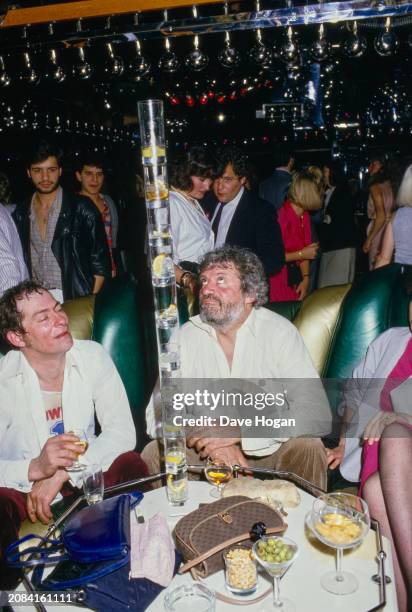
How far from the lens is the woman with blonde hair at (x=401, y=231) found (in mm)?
3068

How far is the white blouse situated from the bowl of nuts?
7.16 feet

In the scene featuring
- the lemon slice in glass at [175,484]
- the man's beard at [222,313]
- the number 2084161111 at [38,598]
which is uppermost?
the man's beard at [222,313]

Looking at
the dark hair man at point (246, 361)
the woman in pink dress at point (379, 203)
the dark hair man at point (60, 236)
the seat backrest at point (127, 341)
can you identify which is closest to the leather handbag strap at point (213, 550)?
the dark hair man at point (246, 361)

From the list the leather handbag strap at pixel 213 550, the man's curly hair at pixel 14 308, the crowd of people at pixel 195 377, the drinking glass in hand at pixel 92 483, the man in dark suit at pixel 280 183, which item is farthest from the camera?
the man in dark suit at pixel 280 183

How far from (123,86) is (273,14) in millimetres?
4389

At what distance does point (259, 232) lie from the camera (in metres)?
3.50

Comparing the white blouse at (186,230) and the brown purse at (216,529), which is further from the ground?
the white blouse at (186,230)

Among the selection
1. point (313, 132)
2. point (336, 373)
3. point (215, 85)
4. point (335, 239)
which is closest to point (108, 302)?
point (336, 373)

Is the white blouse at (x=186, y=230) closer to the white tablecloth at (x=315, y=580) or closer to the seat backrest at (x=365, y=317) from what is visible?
the seat backrest at (x=365, y=317)

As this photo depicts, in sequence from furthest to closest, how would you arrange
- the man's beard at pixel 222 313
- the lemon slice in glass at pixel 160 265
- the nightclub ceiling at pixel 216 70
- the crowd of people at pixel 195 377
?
1. the nightclub ceiling at pixel 216 70
2. the man's beard at pixel 222 313
3. the crowd of people at pixel 195 377
4. the lemon slice in glass at pixel 160 265

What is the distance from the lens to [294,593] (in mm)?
1294

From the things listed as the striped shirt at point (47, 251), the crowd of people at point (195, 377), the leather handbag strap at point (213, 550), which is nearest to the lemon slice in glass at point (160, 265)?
the crowd of people at point (195, 377)

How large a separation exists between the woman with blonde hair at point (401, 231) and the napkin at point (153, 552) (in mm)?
2201

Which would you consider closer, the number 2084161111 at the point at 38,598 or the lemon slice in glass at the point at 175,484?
the number 2084161111 at the point at 38,598
